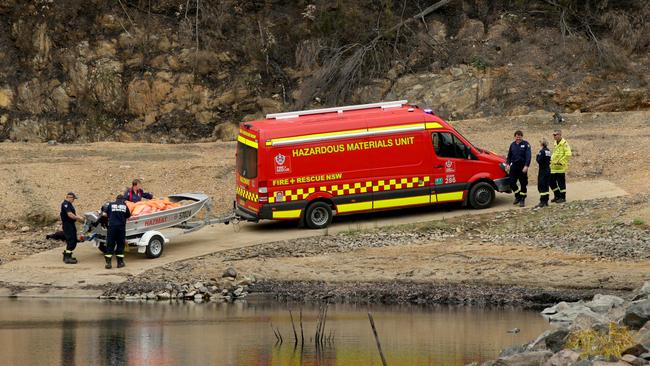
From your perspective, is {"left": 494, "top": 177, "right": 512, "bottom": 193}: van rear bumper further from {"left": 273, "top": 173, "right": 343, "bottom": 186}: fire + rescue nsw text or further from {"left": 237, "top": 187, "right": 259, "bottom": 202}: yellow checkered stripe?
{"left": 237, "top": 187, "right": 259, "bottom": 202}: yellow checkered stripe

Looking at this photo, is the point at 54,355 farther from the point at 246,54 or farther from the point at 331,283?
the point at 246,54

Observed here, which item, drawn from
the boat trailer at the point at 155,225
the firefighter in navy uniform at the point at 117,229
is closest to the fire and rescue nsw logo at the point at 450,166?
the boat trailer at the point at 155,225

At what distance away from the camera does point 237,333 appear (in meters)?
20.6

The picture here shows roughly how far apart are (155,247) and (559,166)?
817 centimetres

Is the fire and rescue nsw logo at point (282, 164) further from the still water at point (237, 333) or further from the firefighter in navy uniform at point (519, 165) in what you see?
the firefighter in navy uniform at point (519, 165)

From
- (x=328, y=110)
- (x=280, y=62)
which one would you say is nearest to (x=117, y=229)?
(x=328, y=110)

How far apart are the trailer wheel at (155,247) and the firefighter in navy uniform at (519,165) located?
720 centimetres

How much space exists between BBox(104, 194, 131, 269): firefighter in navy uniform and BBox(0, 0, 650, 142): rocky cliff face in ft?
44.2

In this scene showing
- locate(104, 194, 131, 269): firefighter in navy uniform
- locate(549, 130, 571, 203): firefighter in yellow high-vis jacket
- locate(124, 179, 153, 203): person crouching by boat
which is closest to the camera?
Answer: locate(104, 194, 131, 269): firefighter in navy uniform

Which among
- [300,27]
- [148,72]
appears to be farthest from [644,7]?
[148,72]

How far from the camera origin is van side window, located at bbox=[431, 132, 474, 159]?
2700cm

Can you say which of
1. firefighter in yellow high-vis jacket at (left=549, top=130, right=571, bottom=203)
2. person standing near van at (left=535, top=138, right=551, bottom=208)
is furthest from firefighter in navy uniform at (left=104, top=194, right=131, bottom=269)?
firefighter in yellow high-vis jacket at (left=549, top=130, right=571, bottom=203)

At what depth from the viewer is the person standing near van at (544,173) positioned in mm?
27250

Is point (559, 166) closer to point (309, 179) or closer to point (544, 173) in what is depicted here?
point (544, 173)
